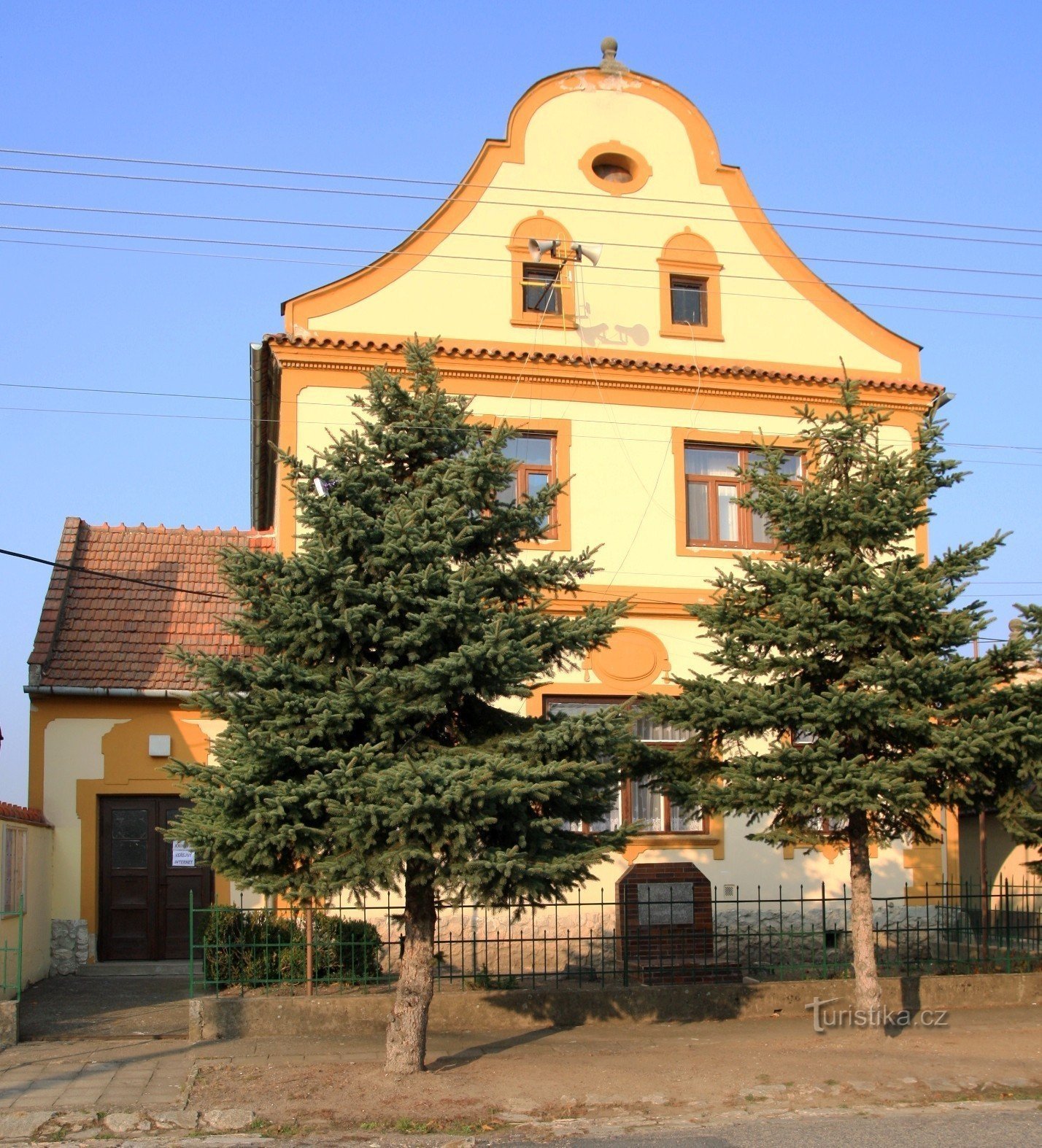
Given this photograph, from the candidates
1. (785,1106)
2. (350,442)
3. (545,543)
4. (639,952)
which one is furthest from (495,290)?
(785,1106)

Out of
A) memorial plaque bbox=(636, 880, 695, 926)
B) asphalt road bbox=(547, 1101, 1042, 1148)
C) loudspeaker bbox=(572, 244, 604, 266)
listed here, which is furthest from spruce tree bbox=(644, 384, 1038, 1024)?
loudspeaker bbox=(572, 244, 604, 266)

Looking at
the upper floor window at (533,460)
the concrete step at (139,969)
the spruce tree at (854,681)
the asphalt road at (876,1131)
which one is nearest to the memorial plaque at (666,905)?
the spruce tree at (854,681)

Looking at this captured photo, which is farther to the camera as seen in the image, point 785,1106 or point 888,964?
point 888,964

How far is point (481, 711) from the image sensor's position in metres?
10.6

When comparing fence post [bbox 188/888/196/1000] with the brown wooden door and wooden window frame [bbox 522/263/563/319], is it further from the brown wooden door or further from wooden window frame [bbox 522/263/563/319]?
wooden window frame [bbox 522/263/563/319]

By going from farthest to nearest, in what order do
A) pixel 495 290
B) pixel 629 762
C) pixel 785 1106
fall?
pixel 495 290
pixel 629 762
pixel 785 1106

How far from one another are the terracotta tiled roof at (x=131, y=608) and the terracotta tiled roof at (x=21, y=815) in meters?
1.70

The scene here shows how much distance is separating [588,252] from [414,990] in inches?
421

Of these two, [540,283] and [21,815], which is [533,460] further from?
[21,815]

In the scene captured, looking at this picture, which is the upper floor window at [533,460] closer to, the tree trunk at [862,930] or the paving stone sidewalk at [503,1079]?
the tree trunk at [862,930]

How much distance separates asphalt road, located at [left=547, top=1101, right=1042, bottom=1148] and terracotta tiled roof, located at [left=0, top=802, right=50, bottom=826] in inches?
285

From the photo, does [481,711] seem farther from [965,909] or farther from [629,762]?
[965,909]

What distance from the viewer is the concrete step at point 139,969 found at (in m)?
15.4

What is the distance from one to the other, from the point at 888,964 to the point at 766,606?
5106 mm
